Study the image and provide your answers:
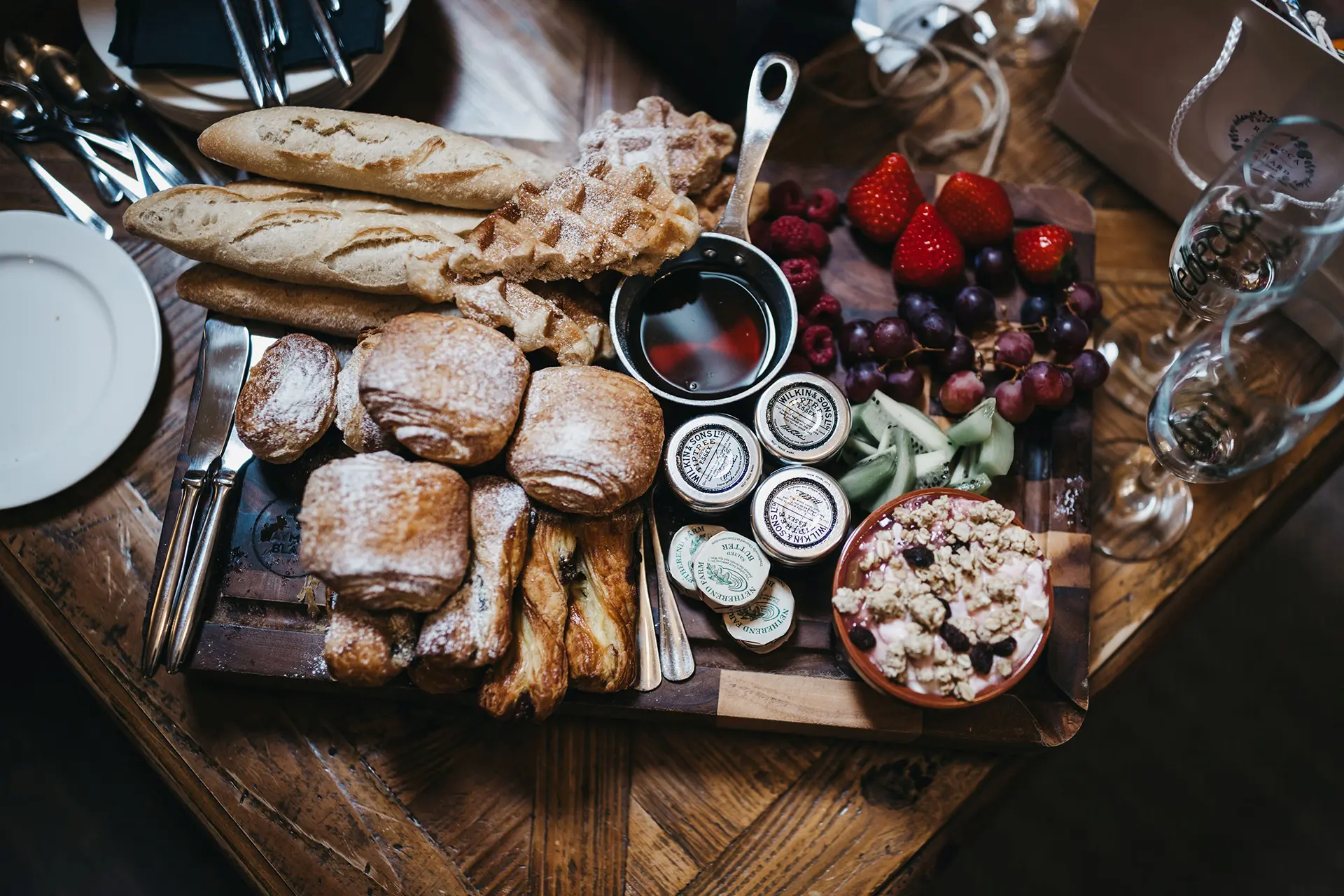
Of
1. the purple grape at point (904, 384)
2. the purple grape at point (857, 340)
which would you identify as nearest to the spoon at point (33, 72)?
the purple grape at point (857, 340)

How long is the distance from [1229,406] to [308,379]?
1656mm

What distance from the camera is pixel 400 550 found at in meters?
1.31

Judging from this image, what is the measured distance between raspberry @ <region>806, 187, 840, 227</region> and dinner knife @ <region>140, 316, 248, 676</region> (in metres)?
1.14

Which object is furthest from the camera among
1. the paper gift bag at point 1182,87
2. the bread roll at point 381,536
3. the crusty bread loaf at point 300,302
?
the crusty bread loaf at point 300,302

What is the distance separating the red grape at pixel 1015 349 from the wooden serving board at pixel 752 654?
157 millimetres

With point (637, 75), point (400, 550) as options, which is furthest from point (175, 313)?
point (637, 75)

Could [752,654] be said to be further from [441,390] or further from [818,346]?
[441,390]

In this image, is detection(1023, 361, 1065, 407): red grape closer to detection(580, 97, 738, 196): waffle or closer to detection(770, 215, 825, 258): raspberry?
detection(770, 215, 825, 258): raspberry

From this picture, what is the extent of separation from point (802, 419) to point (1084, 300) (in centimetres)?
64

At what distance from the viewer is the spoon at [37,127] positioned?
1.83m

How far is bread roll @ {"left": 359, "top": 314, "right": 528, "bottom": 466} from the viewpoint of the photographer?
1.39 m

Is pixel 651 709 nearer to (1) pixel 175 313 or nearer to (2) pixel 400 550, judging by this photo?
(2) pixel 400 550

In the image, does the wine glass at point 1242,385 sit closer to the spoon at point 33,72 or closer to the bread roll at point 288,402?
the bread roll at point 288,402

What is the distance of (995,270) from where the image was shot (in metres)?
1.77
